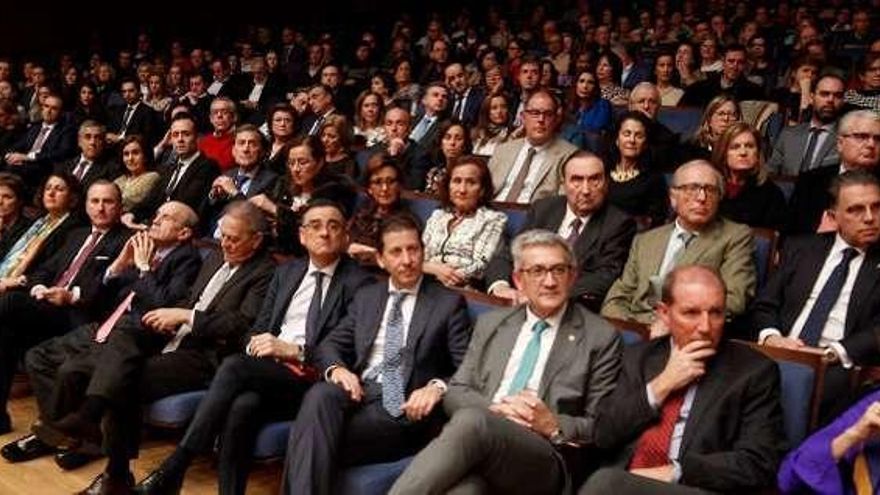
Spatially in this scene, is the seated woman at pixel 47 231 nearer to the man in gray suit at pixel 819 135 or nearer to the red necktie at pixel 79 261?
the red necktie at pixel 79 261

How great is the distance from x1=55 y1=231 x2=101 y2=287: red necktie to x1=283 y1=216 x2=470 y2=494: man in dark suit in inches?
31.4

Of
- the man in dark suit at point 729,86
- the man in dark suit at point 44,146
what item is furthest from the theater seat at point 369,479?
the man in dark suit at point 44,146

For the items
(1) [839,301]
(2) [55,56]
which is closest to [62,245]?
(1) [839,301]

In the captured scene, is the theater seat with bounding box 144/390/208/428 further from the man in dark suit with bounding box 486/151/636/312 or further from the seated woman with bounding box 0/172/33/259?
the seated woman with bounding box 0/172/33/259

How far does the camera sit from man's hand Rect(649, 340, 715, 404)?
3.90ft

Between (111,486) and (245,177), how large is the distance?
46.9 inches

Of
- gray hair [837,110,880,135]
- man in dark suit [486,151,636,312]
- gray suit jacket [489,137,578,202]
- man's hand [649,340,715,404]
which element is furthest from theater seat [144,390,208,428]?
gray hair [837,110,880,135]

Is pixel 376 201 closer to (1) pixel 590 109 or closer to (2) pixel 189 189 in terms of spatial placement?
(2) pixel 189 189

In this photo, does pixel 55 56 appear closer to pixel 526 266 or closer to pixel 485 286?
pixel 485 286

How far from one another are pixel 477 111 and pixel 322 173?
1163 mm

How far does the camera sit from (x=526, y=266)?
1399mm

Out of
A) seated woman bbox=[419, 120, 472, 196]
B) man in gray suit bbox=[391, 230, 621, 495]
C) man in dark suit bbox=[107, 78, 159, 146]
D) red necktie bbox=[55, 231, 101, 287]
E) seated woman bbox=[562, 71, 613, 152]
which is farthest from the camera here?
man in dark suit bbox=[107, 78, 159, 146]

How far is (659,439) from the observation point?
48.1 inches

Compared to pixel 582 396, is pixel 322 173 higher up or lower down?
higher up
